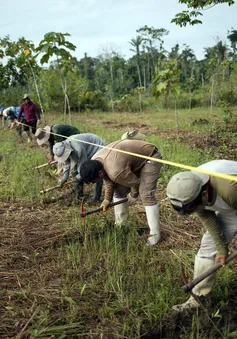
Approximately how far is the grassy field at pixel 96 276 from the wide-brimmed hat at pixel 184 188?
87cm

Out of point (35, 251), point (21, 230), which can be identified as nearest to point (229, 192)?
point (35, 251)

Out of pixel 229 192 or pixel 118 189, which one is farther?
pixel 118 189

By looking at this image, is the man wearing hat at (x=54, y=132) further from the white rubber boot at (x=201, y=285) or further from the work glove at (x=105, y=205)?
the white rubber boot at (x=201, y=285)

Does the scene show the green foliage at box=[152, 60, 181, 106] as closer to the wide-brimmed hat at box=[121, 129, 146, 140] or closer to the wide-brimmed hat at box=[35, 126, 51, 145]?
the wide-brimmed hat at box=[35, 126, 51, 145]

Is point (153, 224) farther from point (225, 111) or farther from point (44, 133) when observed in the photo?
point (225, 111)

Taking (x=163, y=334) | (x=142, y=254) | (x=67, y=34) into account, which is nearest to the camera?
(x=163, y=334)

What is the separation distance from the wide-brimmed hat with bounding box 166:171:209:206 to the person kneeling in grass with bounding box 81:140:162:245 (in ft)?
4.06

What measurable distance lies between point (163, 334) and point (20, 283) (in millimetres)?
1289

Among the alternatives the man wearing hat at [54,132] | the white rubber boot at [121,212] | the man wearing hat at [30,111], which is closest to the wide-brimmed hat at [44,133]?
the man wearing hat at [54,132]

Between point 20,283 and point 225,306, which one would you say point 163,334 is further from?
point 20,283

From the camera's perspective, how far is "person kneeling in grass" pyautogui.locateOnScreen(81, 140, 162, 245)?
126 inches

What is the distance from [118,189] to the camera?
12.7 feet

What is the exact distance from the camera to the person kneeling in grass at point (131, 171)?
321 centimetres

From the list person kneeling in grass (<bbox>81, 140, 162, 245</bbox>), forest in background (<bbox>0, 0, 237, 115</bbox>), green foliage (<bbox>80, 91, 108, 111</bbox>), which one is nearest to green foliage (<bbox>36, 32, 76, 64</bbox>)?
forest in background (<bbox>0, 0, 237, 115</bbox>)
